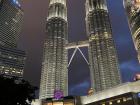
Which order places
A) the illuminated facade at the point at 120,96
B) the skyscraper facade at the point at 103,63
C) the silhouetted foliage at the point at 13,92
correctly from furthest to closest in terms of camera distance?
the skyscraper facade at the point at 103,63 → the illuminated facade at the point at 120,96 → the silhouetted foliage at the point at 13,92

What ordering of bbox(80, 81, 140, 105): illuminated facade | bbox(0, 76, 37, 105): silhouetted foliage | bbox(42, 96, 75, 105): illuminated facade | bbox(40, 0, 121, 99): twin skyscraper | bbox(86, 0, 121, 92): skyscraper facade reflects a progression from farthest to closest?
1. bbox(40, 0, 121, 99): twin skyscraper
2. bbox(86, 0, 121, 92): skyscraper facade
3. bbox(42, 96, 75, 105): illuminated facade
4. bbox(80, 81, 140, 105): illuminated facade
5. bbox(0, 76, 37, 105): silhouetted foliage

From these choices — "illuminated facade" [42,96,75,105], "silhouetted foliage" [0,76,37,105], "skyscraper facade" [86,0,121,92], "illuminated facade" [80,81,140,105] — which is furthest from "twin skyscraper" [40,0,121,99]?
"silhouetted foliage" [0,76,37,105]

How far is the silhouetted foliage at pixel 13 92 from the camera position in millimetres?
30520

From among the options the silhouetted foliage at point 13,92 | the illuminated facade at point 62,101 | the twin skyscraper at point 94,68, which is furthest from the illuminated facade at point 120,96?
the twin skyscraper at point 94,68

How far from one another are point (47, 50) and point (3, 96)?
170 m

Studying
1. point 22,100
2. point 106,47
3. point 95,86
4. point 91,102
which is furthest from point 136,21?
point 22,100

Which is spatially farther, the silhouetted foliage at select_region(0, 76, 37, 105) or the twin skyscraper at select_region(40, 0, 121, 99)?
the twin skyscraper at select_region(40, 0, 121, 99)

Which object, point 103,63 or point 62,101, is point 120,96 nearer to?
point 62,101

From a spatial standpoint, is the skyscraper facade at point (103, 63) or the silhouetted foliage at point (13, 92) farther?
the skyscraper facade at point (103, 63)

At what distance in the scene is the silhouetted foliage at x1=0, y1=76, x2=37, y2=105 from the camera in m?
30.5

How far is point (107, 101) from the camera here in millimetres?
86188

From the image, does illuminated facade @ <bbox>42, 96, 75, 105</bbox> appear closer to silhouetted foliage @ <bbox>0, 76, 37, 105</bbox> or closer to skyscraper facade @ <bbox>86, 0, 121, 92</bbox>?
silhouetted foliage @ <bbox>0, 76, 37, 105</bbox>

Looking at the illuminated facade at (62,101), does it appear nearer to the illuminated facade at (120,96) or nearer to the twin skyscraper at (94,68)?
the illuminated facade at (120,96)

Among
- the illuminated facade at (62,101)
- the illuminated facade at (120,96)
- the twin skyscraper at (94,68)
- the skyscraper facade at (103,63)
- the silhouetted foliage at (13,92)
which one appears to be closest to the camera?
the silhouetted foliage at (13,92)
